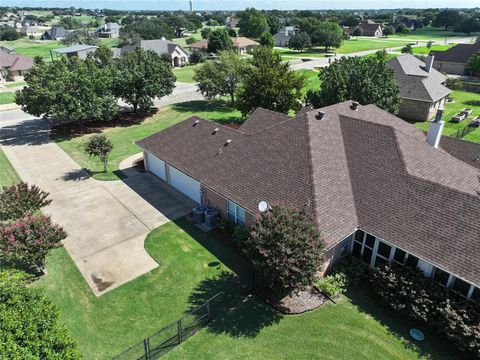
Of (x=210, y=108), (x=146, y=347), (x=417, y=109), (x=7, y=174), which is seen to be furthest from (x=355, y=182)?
(x=210, y=108)

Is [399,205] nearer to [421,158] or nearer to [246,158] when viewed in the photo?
[421,158]

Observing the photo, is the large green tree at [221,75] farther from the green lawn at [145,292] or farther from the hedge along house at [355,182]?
the green lawn at [145,292]

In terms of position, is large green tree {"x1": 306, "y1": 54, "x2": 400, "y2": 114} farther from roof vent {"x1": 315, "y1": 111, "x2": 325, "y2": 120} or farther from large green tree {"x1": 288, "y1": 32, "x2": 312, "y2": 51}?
large green tree {"x1": 288, "y1": 32, "x2": 312, "y2": 51}

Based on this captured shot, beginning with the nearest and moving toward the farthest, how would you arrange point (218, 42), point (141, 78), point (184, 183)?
point (184, 183) → point (141, 78) → point (218, 42)

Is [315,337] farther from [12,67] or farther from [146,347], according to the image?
[12,67]

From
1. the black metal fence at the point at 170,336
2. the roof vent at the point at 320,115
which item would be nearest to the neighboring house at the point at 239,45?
the roof vent at the point at 320,115
